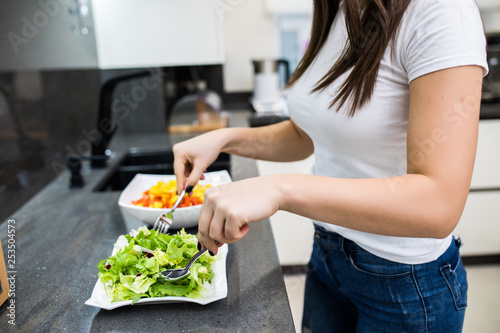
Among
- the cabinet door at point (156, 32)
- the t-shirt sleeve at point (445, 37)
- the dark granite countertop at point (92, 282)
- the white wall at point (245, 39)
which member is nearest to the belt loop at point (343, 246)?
the dark granite countertop at point (92, 282)

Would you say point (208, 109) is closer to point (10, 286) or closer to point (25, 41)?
point (25, 41)

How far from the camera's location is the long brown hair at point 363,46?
0.58 m

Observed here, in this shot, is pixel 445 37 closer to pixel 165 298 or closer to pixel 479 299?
pixel 165 298

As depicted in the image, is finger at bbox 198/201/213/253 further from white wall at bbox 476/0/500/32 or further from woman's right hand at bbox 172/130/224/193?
white wall at bbox 476/0/500/32

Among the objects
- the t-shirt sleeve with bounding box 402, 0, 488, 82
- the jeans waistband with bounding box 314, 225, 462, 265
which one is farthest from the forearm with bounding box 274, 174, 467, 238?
the jeans waistband with bounding box 314, 225, 462, 265

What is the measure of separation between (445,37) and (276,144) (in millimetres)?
498

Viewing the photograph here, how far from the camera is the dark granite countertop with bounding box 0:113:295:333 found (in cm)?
62

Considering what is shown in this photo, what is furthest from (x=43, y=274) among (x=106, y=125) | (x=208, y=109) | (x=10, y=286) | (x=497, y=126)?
(x=497, y=126)

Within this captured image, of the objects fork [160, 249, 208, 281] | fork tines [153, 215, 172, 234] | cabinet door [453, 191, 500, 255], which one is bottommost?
cabinet door [453, 191, 500, 255]

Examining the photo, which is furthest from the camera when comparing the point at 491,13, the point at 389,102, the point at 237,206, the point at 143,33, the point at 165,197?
the point at 491,13

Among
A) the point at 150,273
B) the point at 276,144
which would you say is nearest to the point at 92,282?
the point at 150,273

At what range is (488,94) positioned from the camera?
7.14 feet

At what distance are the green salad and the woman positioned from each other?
14 centimetres

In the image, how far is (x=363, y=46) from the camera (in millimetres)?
623
